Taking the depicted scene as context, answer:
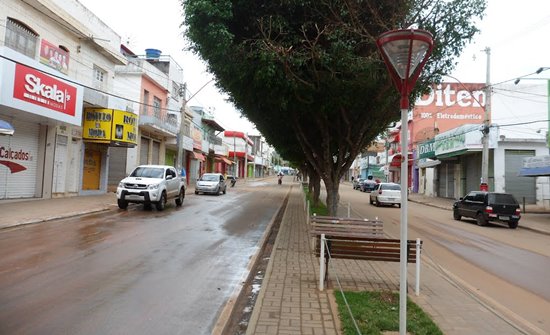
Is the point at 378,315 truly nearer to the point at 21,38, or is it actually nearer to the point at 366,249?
the point at 366,249

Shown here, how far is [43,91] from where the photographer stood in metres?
16.0

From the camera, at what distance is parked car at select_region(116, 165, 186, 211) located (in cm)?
1678

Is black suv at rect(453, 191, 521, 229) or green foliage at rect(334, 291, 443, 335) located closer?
green foliage at rect(334, 291, 443, 335)

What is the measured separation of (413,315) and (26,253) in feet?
23.4

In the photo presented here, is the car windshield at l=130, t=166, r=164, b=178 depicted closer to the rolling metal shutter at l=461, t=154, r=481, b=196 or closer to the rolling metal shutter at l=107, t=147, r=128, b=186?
the rolling metal shutter at l=107, t=147, r=128, b=186

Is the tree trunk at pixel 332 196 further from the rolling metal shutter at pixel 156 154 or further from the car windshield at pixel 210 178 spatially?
the rolling metal shutter at pixel 156 154

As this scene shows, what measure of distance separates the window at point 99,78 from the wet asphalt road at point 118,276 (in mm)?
12244

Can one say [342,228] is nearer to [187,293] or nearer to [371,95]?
[187,293]

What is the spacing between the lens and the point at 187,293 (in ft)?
19.5

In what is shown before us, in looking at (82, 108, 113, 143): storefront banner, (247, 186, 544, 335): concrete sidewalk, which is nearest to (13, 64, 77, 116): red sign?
(82, 108, 113, 143): storefront banner

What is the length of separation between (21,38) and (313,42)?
1298cm

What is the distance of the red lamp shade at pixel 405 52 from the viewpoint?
3803 millimetres

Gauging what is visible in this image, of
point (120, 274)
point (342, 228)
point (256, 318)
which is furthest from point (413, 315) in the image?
point (120, 274)

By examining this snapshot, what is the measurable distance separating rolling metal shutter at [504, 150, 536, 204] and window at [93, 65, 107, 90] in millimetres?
26609
